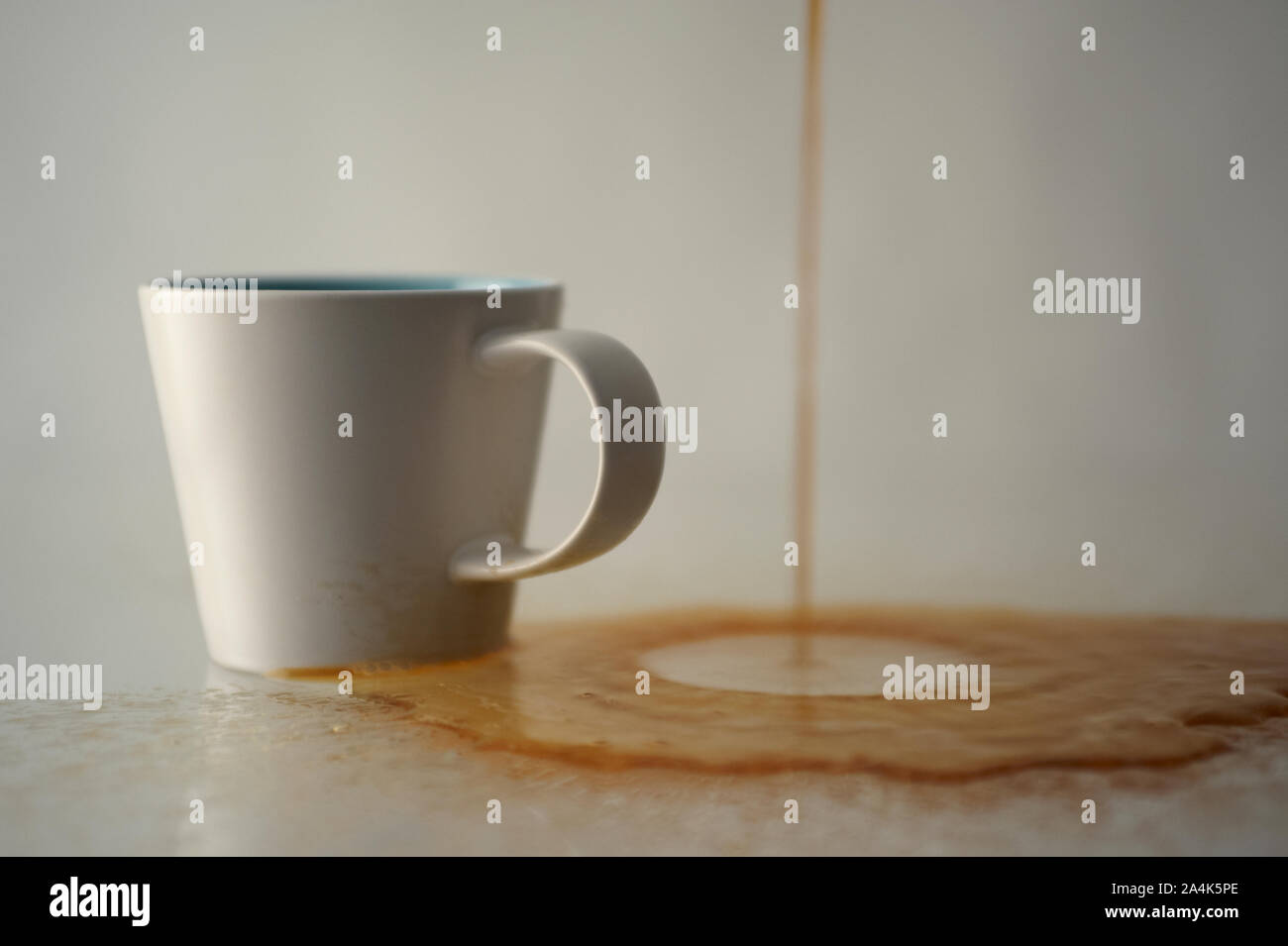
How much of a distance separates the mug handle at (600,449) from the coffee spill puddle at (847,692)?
50 mm

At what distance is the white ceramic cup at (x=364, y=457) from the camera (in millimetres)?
616

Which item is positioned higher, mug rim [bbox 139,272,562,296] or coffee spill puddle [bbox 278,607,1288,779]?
mug rim [bbox 139,272,562,296]

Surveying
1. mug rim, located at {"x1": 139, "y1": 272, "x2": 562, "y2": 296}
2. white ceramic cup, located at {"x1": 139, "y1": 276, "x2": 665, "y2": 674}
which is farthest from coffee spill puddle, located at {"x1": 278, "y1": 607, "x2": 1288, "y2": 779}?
mug rim, located at {"x1": 139, "y1": 272, "x2": 562, "y2": 296}

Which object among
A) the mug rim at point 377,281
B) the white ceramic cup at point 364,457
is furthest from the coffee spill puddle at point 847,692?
the mug rim at point 377,281

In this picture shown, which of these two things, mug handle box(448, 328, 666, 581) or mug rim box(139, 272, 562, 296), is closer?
mug handle box(448, 328, 666, 581)

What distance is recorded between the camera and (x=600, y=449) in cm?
60

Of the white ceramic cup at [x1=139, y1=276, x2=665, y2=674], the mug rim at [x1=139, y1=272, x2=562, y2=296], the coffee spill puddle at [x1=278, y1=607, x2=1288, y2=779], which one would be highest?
the mug rim at [x1=139, y1=272, x2=562, y2=296]

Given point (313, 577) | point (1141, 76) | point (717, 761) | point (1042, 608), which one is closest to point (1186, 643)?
point (1042, 608)

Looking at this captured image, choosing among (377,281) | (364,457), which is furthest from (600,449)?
(377,281)

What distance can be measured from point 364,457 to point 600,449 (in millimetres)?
93

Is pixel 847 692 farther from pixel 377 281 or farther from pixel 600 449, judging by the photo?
pixel 377 281

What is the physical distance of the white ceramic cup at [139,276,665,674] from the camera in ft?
2.02

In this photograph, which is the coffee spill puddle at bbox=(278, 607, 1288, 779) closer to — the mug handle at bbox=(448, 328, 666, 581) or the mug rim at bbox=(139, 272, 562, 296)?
the mug handle at bbox=(448, 328, 666, 581)

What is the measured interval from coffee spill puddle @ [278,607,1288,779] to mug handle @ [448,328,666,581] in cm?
5
